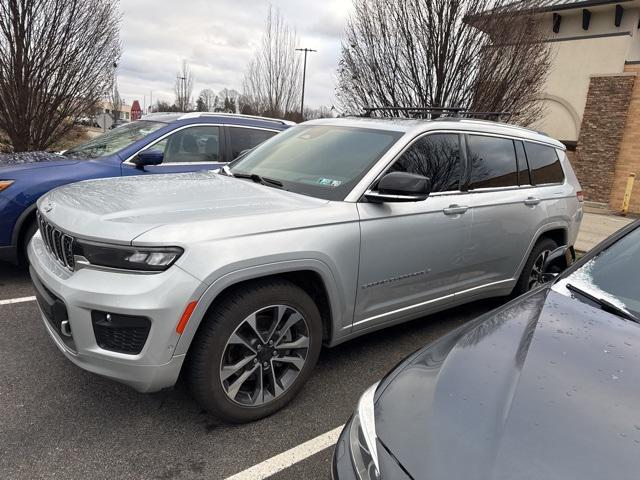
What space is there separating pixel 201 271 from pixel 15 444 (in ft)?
4.26

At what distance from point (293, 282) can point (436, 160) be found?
61.8 inches

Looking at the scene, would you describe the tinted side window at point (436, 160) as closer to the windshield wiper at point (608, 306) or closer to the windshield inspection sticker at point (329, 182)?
the windshield inspection sticker at point (329, 182)

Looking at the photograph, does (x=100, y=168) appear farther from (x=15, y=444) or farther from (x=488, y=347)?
(x=488, y=347)

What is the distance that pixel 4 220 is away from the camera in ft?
13.9

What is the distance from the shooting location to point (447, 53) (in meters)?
7.66

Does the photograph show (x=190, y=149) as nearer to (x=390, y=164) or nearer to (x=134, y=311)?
(x=390, y=164)

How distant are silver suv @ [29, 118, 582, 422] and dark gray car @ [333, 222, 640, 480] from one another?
3.14 feet

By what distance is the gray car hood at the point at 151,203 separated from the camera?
2391 mm

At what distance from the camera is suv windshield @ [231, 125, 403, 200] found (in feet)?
10.4

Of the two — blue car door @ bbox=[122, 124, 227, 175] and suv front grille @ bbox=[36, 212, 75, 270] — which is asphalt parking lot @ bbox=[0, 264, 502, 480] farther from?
blue car door @ bbox=[122, 124, 227, 175]

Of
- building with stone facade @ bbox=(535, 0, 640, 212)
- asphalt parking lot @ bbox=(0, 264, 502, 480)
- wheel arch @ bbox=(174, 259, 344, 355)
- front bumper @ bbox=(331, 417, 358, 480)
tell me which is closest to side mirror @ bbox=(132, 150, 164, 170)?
asphalt parking lot @ bbox=(0, 264, 502, 480)

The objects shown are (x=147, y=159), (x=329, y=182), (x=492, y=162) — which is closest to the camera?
(x=329, y=182)

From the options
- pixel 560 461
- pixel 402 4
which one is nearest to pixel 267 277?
pixel 560 461

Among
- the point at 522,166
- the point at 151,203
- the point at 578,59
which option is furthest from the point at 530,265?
the point at 578,59
